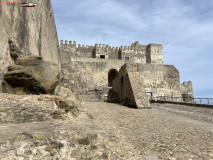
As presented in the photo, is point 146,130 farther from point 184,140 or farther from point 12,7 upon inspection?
point 12,7

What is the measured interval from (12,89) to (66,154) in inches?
78.2

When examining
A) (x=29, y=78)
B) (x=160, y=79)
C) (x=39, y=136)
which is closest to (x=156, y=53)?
(x=160, y=79)

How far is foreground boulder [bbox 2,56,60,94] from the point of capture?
9.43 feet

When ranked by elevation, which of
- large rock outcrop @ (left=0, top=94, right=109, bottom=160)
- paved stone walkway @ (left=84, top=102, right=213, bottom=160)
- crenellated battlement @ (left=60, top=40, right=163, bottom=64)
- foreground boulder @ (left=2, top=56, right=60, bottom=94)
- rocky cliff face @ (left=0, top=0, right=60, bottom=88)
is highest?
crenellated battlement @ (left=60, top=40, right=163, bottom=64)

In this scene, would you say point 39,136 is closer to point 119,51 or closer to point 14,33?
point 14,33

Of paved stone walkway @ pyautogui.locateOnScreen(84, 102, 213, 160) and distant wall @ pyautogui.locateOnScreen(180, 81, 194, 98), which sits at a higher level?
distant wall @ pyautogui.locateOnScreen(180, 81, 194, 98)

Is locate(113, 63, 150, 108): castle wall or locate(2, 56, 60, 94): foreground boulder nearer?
locate(2, 56, 60, 94): foreground boulder

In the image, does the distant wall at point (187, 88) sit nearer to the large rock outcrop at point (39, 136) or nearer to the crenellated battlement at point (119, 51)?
the crenellated battlement at point (119, 51)

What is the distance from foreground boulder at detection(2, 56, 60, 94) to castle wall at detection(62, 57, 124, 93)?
50.6 feet

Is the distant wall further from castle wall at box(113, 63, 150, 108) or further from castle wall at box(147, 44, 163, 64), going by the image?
castle wall at box(113, 63, 150, 108)

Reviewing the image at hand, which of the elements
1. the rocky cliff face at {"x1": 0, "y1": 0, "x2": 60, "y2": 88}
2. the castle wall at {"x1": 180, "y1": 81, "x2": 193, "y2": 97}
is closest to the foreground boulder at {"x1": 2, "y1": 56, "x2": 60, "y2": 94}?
the rocky cliff face at {"x1": 0, "y1": 0, "x2": 60, "y2": 88}

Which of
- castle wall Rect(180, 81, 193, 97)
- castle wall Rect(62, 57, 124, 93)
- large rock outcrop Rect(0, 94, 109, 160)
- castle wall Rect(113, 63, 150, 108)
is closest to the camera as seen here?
large rock outcrop Rect(0, 94, 109, 160)

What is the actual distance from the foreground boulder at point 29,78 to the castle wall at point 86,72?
607 inches

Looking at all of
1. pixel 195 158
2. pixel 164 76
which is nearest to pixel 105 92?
pixel 164 76
